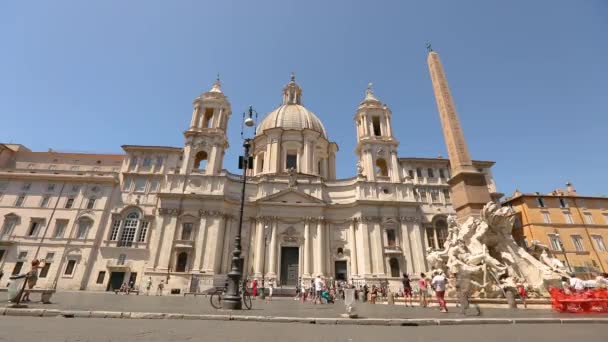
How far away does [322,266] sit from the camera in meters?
30.0

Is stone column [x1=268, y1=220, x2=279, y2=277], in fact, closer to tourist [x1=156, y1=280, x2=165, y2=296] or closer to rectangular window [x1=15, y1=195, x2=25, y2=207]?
tourist [x1=156, y1=280, x2=165, y2=296]

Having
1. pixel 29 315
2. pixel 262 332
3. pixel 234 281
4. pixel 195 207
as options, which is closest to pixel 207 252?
pixel 195 207

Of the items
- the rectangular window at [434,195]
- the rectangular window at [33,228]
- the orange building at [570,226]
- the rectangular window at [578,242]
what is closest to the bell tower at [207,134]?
the rectangular window at [33,228]

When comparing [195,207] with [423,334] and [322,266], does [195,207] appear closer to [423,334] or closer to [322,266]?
[322,266]

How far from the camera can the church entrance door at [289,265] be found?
29859 millimetres

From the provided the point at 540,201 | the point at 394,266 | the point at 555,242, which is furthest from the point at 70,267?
the point at 540,201

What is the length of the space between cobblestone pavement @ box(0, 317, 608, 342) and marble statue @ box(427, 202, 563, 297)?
7138 mm

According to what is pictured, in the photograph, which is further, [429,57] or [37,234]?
[37,234]

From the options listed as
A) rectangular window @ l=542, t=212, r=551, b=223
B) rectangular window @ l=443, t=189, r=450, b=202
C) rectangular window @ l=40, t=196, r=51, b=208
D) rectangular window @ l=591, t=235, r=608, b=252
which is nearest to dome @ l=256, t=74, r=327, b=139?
rectangular window @ l=443, t=189, r=450, b=202

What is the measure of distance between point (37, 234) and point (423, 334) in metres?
39.8

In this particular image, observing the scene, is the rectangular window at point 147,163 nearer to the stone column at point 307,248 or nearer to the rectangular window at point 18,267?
the rectangular window at point 18,267

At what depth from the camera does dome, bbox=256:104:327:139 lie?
4156 cm

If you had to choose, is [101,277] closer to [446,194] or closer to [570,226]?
[446,194]

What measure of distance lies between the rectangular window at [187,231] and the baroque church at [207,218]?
132mm
